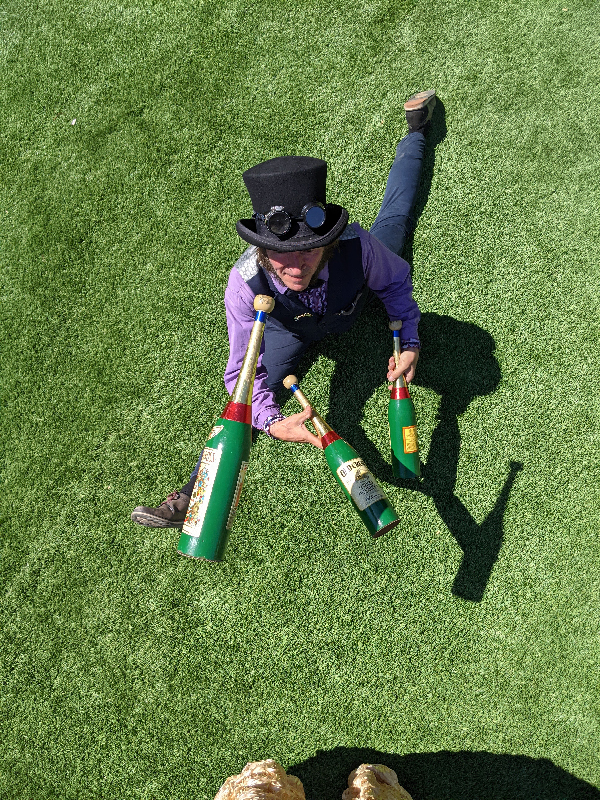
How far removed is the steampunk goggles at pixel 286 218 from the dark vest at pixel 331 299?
37 centimetres

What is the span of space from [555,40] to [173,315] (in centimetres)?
274

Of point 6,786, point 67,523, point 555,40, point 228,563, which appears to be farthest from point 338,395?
point 6,786

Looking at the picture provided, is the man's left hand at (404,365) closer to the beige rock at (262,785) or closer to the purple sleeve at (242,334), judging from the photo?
the purple sleeve at (242,334)

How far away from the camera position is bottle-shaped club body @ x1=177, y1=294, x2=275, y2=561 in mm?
1837

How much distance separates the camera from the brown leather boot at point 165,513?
2652 mm

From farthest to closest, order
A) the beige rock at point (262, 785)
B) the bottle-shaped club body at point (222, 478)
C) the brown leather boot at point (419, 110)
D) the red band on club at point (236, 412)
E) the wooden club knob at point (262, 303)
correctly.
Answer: the brown leather boot at point (419, 110) < the beige rock at point (262, 785) < the wooden club knob at point (262, 303) < the red band on club at point (236, 412) < the bottle-shaped club body at point (222, 478)

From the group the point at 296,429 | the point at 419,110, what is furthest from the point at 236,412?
the point at 419,110

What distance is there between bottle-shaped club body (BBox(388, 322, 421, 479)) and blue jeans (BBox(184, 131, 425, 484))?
652 mm

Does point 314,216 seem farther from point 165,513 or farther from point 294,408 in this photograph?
point 165,513

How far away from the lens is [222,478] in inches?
73.8

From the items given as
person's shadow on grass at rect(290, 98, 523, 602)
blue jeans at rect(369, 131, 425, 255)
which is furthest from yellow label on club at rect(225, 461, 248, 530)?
blue jeans at rect(369, 131, 425, 255)

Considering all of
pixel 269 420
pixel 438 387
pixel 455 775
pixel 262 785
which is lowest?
pixel 455 775

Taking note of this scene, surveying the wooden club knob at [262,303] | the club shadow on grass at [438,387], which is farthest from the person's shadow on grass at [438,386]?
the wooden club knob at [262,303]

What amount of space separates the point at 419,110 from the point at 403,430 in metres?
1.83
